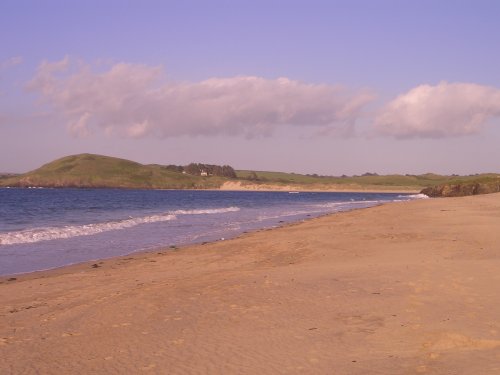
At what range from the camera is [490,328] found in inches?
309

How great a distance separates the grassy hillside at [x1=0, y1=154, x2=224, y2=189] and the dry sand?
171m

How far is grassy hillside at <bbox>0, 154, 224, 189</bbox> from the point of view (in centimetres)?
17862

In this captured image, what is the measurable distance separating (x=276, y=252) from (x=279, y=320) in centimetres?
1053

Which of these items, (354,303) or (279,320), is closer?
(279,320)

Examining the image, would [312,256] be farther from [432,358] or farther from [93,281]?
[432,358]

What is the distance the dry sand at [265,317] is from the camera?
680cm

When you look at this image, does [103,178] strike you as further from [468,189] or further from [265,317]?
[265,317]

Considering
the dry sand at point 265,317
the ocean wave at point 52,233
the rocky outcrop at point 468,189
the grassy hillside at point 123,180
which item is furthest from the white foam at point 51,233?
the grassy hillside at point 123,180

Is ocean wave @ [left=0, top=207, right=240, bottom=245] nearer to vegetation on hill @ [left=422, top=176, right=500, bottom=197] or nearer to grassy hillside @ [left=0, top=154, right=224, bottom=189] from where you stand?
vegetation on hill @ [left=422, top=176, right=500, bottom=197]

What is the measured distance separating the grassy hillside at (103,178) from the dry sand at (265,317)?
6715 inches

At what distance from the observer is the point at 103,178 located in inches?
7210

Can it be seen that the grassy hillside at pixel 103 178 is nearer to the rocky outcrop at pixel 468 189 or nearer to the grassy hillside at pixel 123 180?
the grassy hillside at pixel 123 180

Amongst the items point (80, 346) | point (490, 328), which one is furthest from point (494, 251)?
point (80, 346)

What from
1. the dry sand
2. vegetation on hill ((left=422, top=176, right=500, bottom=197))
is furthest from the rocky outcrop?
the dry sand
